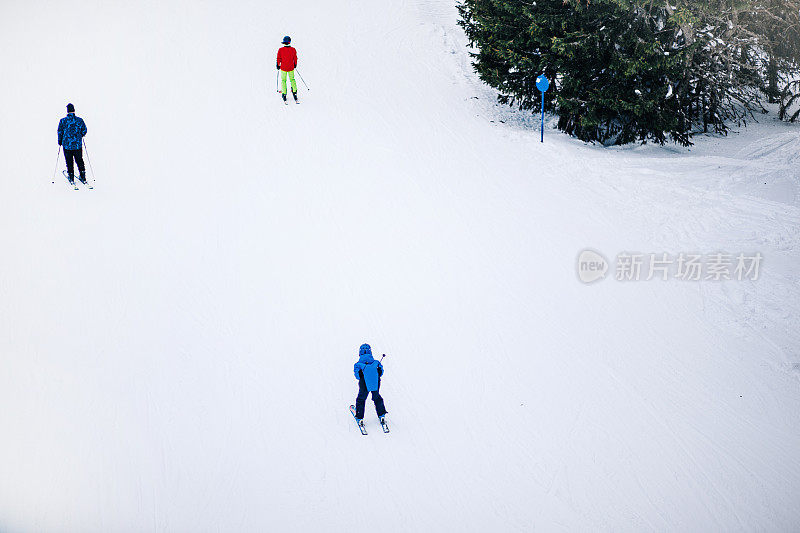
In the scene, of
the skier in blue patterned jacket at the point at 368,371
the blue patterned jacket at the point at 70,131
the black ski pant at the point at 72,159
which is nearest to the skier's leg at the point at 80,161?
the black ski pant at the point at 72,159

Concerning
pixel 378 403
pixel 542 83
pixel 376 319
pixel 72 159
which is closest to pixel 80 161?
pixel 72 159

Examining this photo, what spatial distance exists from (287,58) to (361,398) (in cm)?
1042

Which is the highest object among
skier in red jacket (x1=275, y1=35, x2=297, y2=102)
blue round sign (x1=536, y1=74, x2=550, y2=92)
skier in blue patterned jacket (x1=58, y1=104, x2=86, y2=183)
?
skier in red jacket (x1=275, y1=35, x2=297, y2=102)

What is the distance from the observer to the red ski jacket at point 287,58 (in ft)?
49.2

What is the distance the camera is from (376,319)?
9.48 meters

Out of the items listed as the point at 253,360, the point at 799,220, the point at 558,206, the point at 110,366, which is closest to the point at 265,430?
the point at 253,360

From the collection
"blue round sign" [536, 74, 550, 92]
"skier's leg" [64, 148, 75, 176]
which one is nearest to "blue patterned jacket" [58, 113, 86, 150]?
"skier's leg" [64, 148, 75, 176]

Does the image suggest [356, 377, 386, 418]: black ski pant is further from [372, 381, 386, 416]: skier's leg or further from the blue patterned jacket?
the blue patterned jacket

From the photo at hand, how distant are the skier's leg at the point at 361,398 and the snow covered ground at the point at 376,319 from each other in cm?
28

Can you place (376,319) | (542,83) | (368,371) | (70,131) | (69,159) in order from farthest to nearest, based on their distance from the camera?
1. (542,83)
2. (69,159)
3. (70,131)
4. (376,319)
5. (368,371)

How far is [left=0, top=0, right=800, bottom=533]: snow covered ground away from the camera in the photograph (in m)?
6.91

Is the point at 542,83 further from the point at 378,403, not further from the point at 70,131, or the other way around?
the point at 70,131

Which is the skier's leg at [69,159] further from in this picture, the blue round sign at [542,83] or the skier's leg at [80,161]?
the blue round sign at [542,83]

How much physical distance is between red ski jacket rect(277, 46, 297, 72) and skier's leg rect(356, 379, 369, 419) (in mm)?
10262
